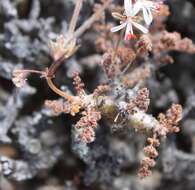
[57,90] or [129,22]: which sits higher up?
[129,22]

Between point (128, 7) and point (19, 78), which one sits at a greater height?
point (128, 7)

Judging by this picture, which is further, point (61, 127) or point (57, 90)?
point (61, 127)

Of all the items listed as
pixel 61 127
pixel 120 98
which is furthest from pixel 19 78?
pixel 61 127

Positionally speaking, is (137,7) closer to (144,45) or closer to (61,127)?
(144,45)

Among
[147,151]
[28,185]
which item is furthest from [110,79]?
[28,185]

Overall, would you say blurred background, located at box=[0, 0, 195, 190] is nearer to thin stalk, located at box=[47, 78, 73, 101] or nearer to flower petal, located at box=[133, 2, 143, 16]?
thin stalk, located at box=[47, 78, 73, 101]

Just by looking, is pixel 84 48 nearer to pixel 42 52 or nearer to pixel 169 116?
pixel 42 52

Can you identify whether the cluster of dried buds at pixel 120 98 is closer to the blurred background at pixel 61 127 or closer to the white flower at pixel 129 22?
the white flower at pixel 129 22

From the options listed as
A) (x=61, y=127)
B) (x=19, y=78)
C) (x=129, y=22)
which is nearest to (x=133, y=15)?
(x=129, y=22)

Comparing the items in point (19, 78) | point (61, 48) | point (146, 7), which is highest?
point (146, 7)

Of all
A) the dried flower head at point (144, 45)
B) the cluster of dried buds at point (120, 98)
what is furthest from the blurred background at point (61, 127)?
the dried flower head at point (144, 45)

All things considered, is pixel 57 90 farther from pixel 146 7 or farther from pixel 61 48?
pixel 146 7

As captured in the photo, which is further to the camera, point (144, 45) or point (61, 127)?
point (61, 127)
